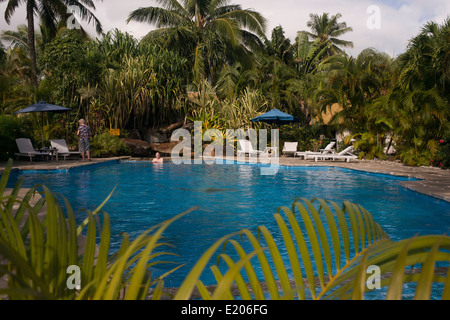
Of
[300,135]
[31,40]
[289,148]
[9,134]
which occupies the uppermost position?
[31,40]

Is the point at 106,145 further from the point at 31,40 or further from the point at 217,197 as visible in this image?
the point at 217,197

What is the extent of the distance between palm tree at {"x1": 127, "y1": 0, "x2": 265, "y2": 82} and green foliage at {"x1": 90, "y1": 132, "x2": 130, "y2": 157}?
30.4 ft

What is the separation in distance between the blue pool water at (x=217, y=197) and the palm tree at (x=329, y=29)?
106ft

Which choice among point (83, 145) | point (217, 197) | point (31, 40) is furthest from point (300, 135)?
point (31, 40)

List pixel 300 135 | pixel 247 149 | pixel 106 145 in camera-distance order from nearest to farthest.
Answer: pixel 106 145 < pixel 247 149 < pixel 300 135

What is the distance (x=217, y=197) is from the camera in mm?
9797

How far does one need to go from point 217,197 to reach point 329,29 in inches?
1544

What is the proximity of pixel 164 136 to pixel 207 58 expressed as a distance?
8615 mm

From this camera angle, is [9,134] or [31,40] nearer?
[9,134]

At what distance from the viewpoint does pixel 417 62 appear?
45.8 ft

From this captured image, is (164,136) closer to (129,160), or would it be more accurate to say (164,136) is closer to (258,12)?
(129,160)

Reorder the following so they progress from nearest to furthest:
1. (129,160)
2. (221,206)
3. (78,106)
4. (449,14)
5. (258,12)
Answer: (221,206)
(449,14)
(129,160)
(78,106)
(258,12)

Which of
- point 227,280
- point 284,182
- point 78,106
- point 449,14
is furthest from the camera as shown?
point 78,106

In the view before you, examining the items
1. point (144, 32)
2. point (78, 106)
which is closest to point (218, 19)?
point (144, 32)
